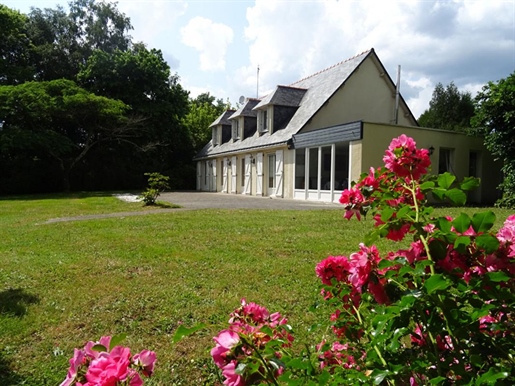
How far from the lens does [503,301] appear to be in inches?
41.9

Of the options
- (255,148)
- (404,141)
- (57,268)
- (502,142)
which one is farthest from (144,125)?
(404,141)

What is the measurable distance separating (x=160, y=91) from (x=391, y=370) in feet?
98.1

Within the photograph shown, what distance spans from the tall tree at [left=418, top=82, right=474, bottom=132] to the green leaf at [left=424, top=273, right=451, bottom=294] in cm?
3403

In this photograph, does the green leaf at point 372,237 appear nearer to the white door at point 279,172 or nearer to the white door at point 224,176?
the white door at point 279,172

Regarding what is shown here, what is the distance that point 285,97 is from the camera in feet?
63.4

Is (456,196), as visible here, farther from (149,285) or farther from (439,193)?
(149,285)

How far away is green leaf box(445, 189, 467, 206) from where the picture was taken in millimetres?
1143


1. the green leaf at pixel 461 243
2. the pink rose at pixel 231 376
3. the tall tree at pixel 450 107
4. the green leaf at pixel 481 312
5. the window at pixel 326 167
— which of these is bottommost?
the pink rose at pixel 231 376

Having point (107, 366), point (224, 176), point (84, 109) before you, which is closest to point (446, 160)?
point (224, 176)

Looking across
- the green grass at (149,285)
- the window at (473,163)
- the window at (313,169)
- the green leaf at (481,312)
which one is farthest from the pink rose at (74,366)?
the window at (473,163)

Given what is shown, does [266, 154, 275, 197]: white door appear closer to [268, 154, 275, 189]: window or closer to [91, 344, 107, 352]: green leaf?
[268, 154, 275, 189]: window

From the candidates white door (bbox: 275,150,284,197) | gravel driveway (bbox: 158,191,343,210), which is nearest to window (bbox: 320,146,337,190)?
gravel driveway (bbox: 158,191,343,210)

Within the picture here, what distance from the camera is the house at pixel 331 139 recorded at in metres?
14.1

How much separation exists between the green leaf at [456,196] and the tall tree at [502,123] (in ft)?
44.8
